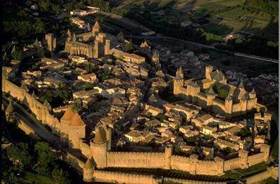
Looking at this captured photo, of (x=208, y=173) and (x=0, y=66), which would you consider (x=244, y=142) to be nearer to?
(x=208, y=173)

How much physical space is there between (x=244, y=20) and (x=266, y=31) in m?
2.37

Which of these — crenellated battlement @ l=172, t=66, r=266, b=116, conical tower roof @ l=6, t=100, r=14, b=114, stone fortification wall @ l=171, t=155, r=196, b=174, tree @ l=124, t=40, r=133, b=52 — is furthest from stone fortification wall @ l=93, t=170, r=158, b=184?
tree @ l=124, t=40, r=133, b=52

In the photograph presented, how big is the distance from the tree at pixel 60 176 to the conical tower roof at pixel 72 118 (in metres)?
1.96

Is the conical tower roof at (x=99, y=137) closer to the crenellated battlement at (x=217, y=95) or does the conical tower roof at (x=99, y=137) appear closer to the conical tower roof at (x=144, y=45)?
the crenellated battlement at (x=217, y=95)

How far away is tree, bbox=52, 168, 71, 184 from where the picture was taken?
21673mm

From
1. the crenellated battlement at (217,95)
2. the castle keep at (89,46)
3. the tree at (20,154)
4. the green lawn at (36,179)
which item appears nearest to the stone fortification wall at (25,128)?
the tree at (20,154)

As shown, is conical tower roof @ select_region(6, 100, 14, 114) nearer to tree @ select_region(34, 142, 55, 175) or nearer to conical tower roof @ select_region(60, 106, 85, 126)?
conical tower roof @ select_region(60, 106, 85, 126)

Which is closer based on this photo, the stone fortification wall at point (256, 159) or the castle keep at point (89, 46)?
the stone fortification wall at point (256, 159)

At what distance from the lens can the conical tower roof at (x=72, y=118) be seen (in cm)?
2348

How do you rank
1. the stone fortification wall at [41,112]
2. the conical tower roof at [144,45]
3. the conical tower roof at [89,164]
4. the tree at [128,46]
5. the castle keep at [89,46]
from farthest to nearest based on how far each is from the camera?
1. the conical tower roof at [144,45]
2. the tree at [128,46]
3. the castle keep at [89,46]
4. the stone fortification wall at [41,112]
5. the conical tower roof at [89,164]

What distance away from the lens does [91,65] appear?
1192 inches

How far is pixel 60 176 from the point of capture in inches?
858

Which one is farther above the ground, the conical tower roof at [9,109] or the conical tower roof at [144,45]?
the conical tower roof at [144,45]

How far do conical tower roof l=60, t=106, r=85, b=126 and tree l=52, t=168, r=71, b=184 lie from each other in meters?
1.96
